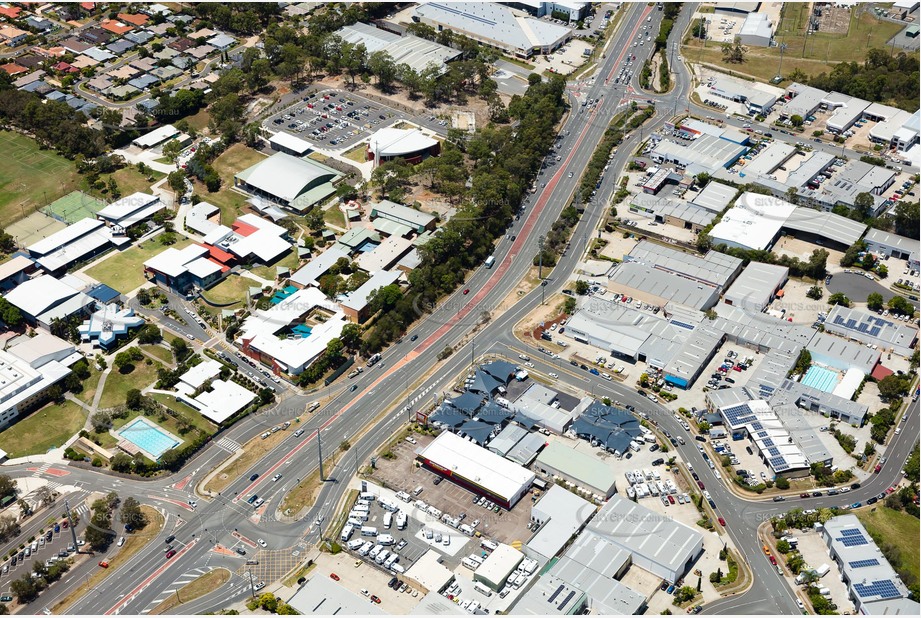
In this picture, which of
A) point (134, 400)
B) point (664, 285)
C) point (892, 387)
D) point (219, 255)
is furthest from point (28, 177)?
point (892, 387)

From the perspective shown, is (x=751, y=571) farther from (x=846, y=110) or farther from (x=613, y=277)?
(x=846, y=110)

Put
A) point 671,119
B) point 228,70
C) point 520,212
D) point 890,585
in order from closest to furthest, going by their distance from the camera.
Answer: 1. point 890,585
2. point 520,212
3. point 671,119
4. point 228,70

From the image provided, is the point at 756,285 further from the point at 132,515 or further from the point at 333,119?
the point at 132,515

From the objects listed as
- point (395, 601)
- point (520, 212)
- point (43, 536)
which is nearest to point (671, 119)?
point (520, 212)

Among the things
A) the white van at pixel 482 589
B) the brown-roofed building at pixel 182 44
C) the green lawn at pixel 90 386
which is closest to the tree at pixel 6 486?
the green lawn at pixel 90 386

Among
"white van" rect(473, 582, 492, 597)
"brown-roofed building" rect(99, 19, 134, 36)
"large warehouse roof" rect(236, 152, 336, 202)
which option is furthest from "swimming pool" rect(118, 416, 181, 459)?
"brown-roofed building" rect(99, 19, 134, 36)
